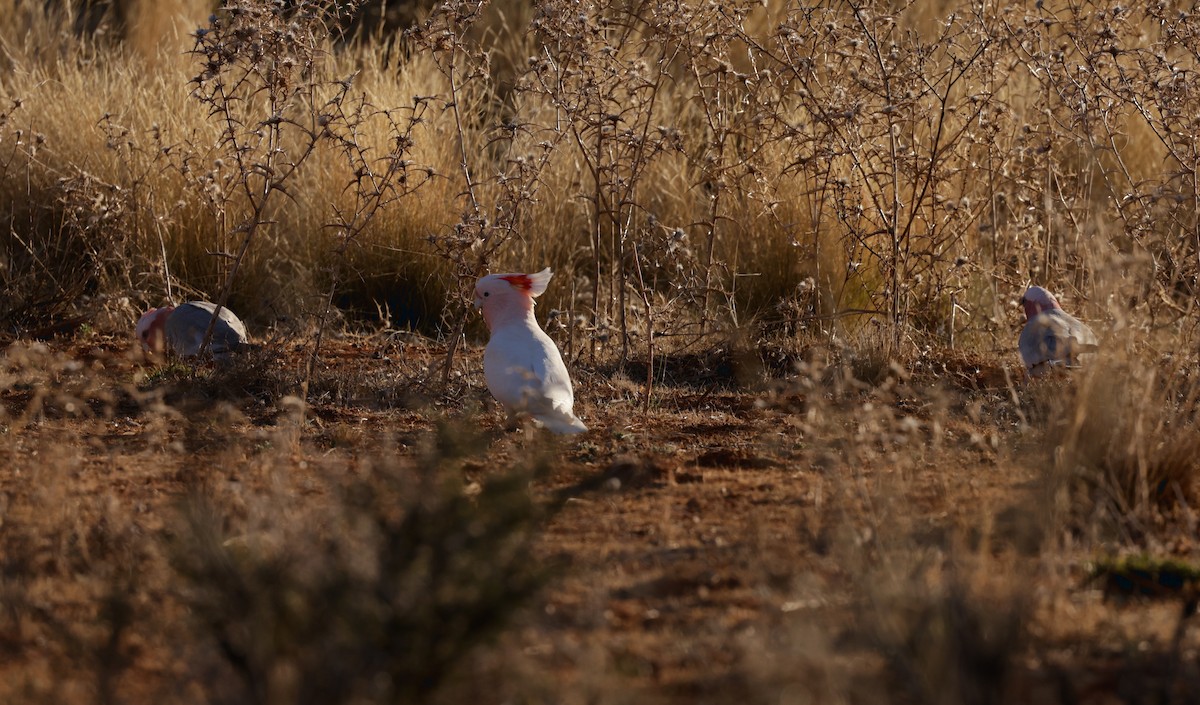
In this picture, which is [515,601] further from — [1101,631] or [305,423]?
→ [305,423]

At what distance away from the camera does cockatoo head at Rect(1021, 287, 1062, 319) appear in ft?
16.8

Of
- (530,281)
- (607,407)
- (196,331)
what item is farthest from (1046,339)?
(196,331)

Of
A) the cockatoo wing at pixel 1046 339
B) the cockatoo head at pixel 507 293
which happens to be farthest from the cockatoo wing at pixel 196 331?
the cockatoo wing at pixel 1046 339

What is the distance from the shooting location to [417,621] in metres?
2.10

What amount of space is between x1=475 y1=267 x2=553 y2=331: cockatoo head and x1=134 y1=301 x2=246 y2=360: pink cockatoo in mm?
1179

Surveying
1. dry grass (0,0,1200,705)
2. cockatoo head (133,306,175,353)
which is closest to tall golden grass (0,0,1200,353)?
dry grass (0,0,1200,705)

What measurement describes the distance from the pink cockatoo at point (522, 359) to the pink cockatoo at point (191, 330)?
4.05ft

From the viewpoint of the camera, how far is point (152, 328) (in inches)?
216

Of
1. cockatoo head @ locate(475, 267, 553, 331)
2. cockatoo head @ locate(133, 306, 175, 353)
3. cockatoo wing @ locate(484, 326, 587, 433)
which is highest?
cockatoo head @ locate(475, 267, 553, 331)

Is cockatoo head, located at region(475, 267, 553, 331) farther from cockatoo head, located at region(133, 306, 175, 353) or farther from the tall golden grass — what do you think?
cockatoo head, located at region(133, 306, 175, 353)

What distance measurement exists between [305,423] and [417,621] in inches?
100

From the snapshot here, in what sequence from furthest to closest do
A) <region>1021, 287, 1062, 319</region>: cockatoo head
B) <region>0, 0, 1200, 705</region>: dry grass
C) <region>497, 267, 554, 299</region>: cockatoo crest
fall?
<region>1021, 287, 1062, 319</region>: cockatoo head → <region>497, 267, 554, 299</region>: cockatoo crest → <region>0, 0, 1200, 705</region>: dry grass

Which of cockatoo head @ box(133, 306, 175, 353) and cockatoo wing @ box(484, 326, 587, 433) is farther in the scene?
cockatoo head @ box(133, 306, 175, 353)

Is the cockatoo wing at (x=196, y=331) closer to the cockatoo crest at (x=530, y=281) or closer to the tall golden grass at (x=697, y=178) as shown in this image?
the tall golden grass at (x=697, y=178)
